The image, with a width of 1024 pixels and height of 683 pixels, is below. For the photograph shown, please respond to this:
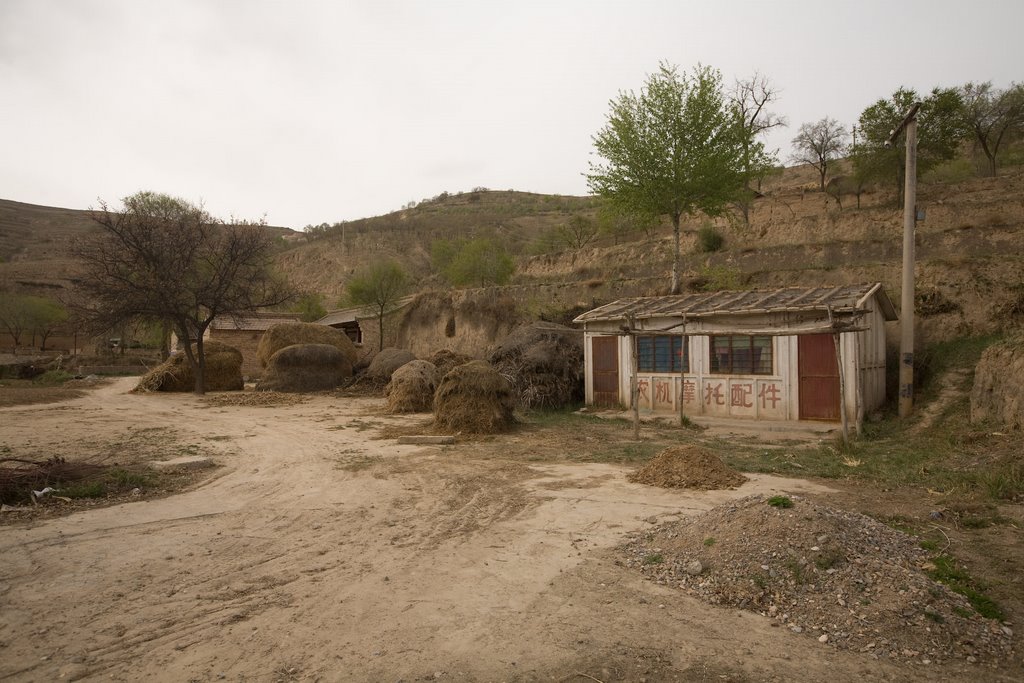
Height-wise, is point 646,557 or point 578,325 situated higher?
point 578,325

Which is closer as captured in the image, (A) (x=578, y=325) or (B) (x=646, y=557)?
(B) (x=646, y=557)

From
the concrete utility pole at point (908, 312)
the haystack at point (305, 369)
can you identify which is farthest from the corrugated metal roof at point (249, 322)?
the concrete utility pole at point (908, 312)

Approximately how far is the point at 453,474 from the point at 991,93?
41731 mm

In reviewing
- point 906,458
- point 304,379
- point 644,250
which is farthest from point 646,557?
point 644,250

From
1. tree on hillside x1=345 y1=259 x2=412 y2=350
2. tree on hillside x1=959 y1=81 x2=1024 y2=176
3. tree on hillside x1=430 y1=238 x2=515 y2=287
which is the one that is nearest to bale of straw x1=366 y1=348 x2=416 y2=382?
tree on hillside x1=345 y1=259 x2=412 y2=350

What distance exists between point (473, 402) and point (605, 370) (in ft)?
17.9

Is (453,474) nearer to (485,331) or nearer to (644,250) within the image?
(485,331)

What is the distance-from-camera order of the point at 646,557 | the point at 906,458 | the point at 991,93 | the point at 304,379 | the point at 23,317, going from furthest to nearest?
the point at 23,317
the point at 991,93
the point at 304,379
the point at 906,458
the point at 646,557

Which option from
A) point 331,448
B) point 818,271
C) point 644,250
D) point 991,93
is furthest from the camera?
point 991,93

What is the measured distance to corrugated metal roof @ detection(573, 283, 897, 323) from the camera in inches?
497

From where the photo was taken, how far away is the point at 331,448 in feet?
34.1

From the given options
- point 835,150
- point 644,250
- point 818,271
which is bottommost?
point 818,271

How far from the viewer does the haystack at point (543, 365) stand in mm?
16531

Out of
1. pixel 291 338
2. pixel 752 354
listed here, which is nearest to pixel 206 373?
pixel 291 338
